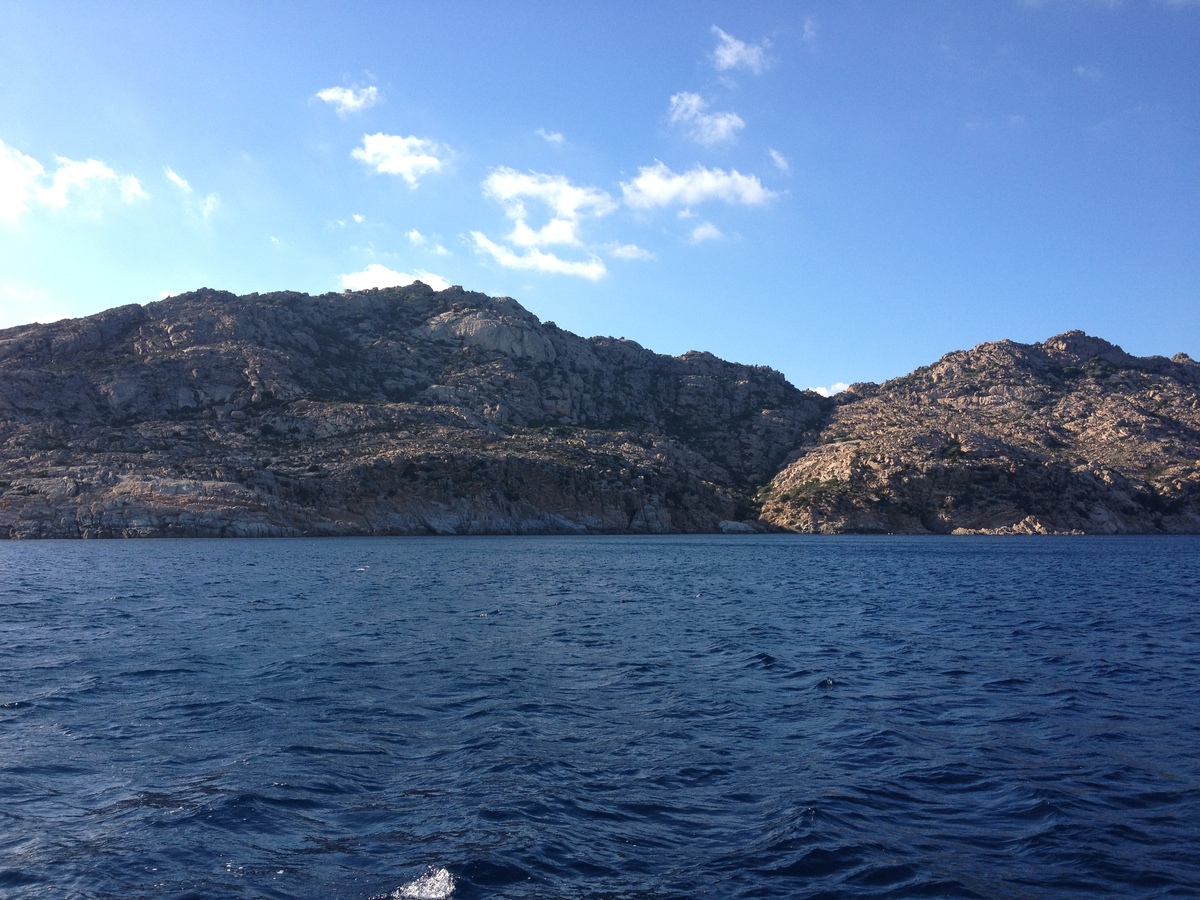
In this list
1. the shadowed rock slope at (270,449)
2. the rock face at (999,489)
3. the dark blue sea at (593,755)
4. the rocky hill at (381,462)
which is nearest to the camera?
the dark blue sea at (593,755)

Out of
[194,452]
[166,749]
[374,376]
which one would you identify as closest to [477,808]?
[166,749]

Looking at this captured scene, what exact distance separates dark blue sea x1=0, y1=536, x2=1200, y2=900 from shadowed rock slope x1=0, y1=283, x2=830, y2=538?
8496cm

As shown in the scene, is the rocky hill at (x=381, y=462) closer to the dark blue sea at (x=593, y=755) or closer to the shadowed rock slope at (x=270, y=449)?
the shadowed rock slope at (x=270, y=449)

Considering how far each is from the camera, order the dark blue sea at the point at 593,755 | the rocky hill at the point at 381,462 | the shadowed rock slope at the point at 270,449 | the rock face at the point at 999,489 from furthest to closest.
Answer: the rock face at the point at 999,489, the rocky hill at the point at 381,462, the shadowed rock slope at the point at 270,449, the dark blue sea at the point at 593,755

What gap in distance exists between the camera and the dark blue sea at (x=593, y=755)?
11.0 meters

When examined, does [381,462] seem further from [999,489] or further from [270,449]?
[999,489]

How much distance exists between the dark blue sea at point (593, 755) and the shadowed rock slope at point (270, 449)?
85.0 m

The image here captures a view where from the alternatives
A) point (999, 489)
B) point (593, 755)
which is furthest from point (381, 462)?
point (593, 755)

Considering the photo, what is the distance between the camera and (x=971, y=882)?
1081 cm

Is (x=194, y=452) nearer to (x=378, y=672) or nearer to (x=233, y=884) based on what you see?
(x=378, y=672)

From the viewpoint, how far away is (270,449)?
140000mm

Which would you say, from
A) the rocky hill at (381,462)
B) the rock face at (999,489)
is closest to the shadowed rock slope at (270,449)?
the rocky hill at (381,462)

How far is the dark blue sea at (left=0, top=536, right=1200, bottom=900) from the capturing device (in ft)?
36.2

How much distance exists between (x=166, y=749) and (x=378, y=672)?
7.92 metres
